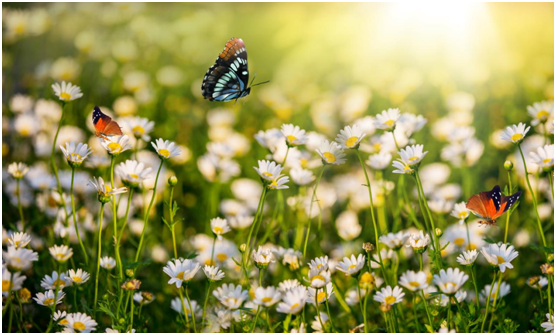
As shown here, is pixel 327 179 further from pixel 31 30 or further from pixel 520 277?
pixel 31 30

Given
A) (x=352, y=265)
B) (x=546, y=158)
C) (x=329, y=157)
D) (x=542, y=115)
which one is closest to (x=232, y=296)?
(x=352, y=265)

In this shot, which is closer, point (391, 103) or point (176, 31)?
point (391, 103)

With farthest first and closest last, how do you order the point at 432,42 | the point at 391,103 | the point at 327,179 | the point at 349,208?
the point at 432,42
the point at 391,103
the point at 327,179
the point at 349,208

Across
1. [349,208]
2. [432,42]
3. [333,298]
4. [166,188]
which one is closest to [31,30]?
[166,188]

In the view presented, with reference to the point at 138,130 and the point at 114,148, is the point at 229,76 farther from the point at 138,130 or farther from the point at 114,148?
the point at 114,148

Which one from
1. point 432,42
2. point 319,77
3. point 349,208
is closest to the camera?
point 349,208

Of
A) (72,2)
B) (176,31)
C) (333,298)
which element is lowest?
(333,298)

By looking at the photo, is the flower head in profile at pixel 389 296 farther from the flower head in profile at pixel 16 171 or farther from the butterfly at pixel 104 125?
the flower head in profile at pixel 16 171

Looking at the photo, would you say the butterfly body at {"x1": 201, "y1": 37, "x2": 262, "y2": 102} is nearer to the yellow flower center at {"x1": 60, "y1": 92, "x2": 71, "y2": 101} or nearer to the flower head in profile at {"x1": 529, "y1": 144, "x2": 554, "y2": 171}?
the yellow flower center at {"x1": 60, "y1": 92, "x2": 71, "y2": 101}
